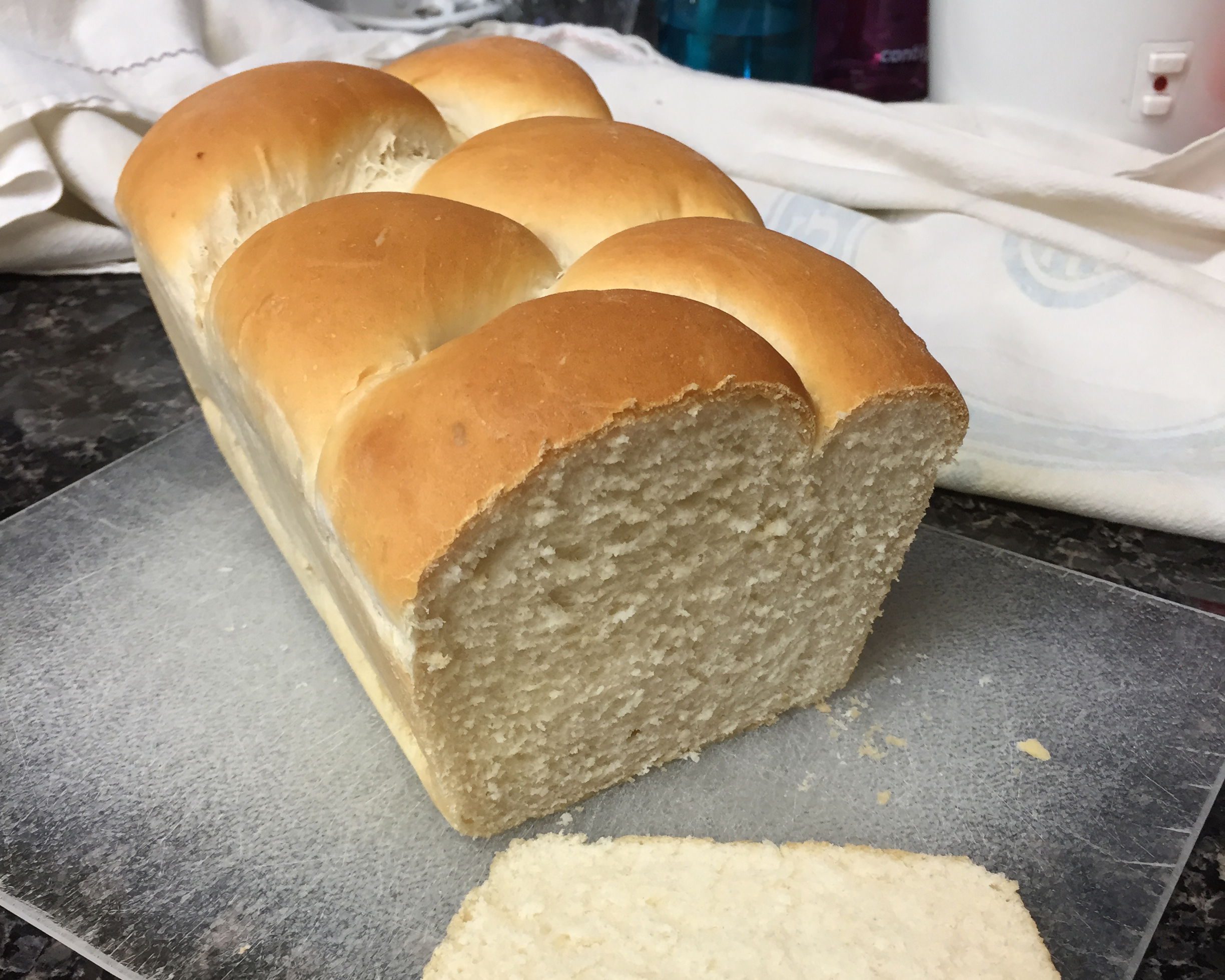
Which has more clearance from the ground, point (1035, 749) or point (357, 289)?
point (357, 289)

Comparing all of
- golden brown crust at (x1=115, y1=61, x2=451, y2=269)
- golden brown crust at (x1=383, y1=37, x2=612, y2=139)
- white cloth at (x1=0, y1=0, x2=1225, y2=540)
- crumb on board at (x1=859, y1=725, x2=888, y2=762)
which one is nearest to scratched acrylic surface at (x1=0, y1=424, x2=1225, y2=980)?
crumb on board at (x1=859, y1=725, x2=888, y2=762)

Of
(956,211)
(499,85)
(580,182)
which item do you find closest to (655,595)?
(580,182)

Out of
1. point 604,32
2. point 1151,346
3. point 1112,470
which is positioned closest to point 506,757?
point 1112,470

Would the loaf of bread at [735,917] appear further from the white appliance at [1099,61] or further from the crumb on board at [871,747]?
the white appliance at [1099,61]

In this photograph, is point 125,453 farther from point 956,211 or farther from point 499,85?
point 956,211

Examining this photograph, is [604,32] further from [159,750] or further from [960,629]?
[159,750]

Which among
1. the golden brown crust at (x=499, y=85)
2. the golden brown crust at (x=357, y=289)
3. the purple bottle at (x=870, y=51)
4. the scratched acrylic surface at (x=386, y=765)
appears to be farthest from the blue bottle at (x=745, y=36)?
the golden brown crust at (x=357, y=289)
